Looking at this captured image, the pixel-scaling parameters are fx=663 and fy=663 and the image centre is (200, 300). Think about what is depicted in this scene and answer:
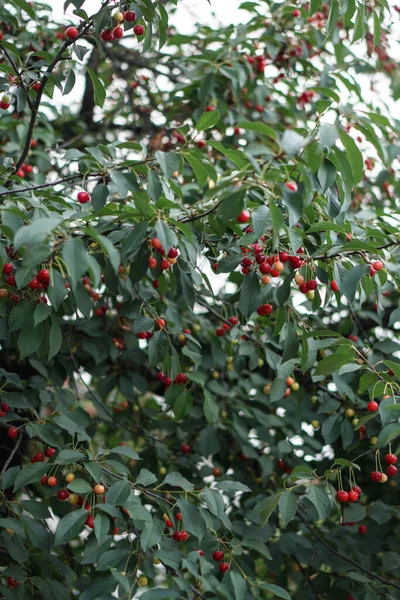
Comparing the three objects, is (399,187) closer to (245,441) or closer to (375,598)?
(245,441)

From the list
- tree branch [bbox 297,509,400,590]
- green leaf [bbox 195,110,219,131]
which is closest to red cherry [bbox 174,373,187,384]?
tree branch [bbox 297,509,400,590]

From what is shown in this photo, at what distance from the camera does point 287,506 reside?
1.97 m

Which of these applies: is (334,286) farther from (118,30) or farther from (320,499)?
(118,30)

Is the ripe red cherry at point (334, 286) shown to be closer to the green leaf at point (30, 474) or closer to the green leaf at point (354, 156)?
the green leaf at point (354, 156)

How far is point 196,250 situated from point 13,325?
55cm

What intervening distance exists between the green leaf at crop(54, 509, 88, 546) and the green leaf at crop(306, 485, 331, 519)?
666 mm

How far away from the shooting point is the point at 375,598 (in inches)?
87.5

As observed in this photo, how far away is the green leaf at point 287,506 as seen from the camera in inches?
76.4

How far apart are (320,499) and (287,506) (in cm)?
11

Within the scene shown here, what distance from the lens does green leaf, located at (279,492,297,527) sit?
194 centimetres

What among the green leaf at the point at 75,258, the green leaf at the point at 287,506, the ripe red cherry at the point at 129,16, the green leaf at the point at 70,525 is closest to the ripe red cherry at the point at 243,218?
the green leaf at the point at 75,258

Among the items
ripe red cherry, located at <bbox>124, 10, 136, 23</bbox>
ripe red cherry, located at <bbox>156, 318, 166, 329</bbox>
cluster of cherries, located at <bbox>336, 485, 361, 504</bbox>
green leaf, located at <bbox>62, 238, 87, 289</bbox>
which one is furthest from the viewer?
ripe red cherry, located at <bbox>156, 318, 166, 329</bbox>

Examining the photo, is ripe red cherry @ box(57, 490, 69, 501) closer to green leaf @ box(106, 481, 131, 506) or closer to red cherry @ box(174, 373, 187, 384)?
green leaf @ box(106, 481, 131, 506)

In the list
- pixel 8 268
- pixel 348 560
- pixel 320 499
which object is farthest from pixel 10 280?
pixel 348 560
